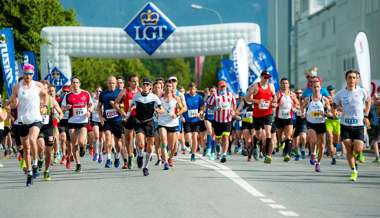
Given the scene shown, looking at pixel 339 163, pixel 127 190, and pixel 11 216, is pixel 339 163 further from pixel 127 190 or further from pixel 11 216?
pixel 11 216

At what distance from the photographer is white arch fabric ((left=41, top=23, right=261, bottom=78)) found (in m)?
42.6

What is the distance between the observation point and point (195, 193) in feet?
45.4

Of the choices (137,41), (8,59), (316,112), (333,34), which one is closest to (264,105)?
(316,112)

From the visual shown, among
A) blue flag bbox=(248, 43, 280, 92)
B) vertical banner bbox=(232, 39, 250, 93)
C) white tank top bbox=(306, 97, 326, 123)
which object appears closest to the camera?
white tank top bbox=(306, 97, 326, 123)

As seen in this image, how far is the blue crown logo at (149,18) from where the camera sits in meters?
45.6

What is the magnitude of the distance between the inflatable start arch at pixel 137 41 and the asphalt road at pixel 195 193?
2295 centimetres

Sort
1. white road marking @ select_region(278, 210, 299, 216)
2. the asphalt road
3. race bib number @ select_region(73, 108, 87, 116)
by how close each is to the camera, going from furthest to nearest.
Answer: race bib number @ select_region(73, 108, 87, 116), the asphalt road, white road marking @ select_region(278, 210, 299, 216)

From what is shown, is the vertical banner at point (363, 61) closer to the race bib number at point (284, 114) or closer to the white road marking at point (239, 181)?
the race bib number at point (284, 114)

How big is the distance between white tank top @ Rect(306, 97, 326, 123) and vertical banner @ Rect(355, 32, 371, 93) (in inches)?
174

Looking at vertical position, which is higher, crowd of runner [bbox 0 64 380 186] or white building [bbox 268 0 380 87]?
white building [bbox 268 0 380 87]

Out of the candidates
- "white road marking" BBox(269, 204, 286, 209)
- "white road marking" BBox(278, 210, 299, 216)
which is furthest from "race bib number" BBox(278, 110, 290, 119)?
"white road marking" BBox(278, 210, 299, 216)

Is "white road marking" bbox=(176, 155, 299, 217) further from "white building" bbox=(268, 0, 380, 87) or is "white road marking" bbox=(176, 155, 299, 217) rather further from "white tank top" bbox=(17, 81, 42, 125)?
"white building" bbox=(268, 0, 380, 87)

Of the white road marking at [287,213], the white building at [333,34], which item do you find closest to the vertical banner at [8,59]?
the white road marking at [287,213]

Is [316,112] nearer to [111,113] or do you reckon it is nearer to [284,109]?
[284,109]
